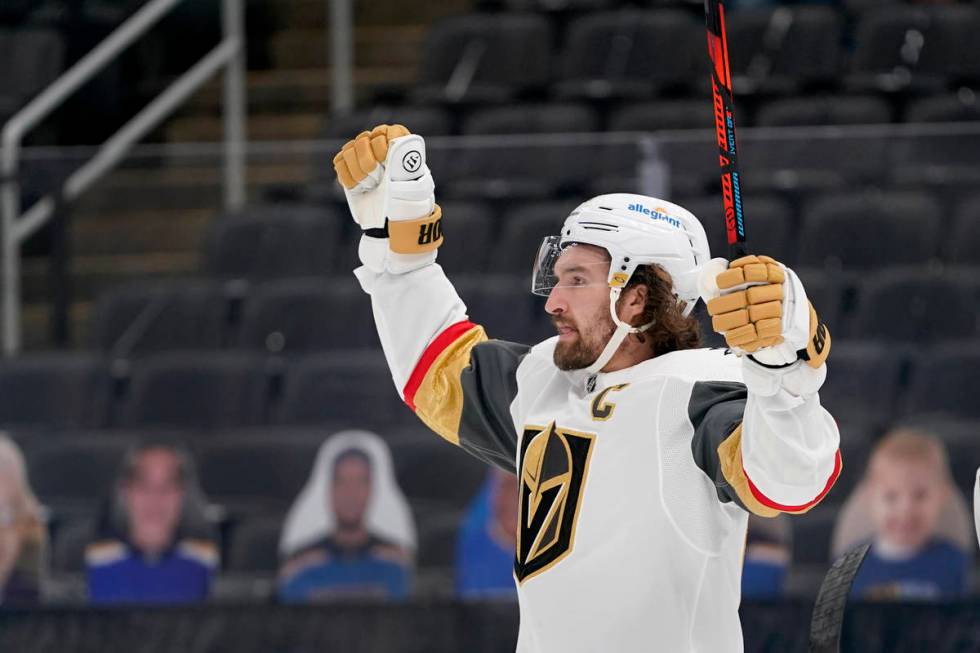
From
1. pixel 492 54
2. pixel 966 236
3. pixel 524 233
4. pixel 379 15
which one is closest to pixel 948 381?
pixel 966 236

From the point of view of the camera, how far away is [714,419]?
2.76 m

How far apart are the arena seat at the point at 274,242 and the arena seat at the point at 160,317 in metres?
0.13

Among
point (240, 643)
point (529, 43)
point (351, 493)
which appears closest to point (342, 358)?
point (351, 493)

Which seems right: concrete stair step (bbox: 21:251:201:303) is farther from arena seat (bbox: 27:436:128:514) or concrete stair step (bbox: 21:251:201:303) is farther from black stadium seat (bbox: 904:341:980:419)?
black stadium seat (bbox: 904:341:980:419)

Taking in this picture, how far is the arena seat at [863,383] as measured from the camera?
5.39 m

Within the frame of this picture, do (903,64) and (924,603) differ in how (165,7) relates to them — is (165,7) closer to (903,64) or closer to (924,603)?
(903,64)

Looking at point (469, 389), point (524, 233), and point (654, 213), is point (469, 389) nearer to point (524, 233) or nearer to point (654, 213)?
point (654, 213)

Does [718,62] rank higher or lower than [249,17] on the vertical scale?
lower

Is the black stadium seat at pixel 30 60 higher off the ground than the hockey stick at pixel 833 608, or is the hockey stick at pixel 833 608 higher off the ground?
the black stadium seat at pixel 30 60

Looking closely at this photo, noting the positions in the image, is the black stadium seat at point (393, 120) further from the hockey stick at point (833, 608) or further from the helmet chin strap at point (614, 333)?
the hockey stick at point (833, 608)

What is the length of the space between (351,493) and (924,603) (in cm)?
174

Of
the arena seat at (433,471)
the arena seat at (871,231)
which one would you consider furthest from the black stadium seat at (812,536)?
the arena seat at (433,471)

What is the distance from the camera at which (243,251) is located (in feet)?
20.3

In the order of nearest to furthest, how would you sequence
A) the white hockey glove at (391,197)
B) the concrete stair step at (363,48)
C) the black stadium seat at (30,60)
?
the white hockey glove at (391,197), the black stadium seat at (30,60), the concrete stair step at (363,48)
